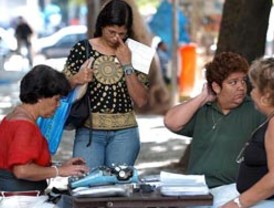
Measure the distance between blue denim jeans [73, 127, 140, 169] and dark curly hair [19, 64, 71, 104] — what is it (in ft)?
2.63

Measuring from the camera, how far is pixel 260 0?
8383 mm

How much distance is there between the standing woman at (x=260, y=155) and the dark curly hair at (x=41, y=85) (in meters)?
1.05

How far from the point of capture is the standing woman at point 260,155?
3.95 meters

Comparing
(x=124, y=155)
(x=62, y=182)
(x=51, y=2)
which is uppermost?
(x=124, y=155)

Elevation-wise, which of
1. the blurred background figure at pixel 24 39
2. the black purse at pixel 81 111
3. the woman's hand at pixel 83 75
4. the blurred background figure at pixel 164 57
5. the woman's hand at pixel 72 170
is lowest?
the blurred background figure at pixel 24 39

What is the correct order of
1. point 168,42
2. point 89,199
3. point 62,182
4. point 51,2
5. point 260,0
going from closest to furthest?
point 89,199 → point 62,182 → point 260,0 → point 168,42 → point 51,2

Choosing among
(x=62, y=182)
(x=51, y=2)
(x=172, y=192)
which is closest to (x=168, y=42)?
(x=62, y=182)

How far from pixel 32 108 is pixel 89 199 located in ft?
2.35

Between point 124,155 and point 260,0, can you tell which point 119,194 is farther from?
point 260,0

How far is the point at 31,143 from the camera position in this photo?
14.1 feet

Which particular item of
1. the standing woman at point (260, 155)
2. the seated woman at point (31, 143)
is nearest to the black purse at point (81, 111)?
the seated woman at point (31, 143)

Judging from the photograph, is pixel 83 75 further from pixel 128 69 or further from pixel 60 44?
Result: pixel 60 44

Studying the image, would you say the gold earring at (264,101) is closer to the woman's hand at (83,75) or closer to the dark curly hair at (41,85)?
the dark curly hair at (41,85)

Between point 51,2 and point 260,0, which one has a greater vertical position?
point 260,0
